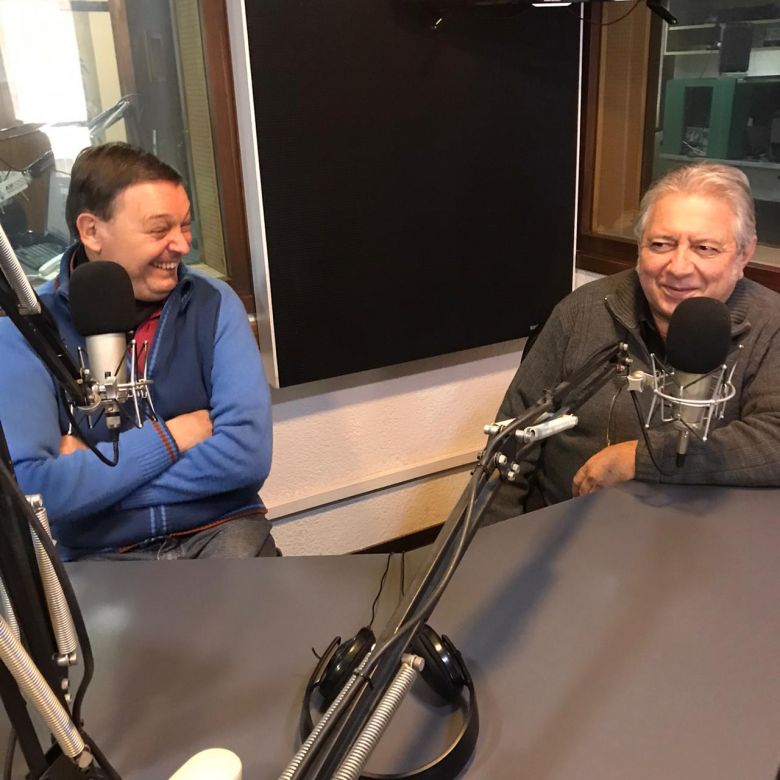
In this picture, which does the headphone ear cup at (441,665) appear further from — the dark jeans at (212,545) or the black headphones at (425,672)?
the dark jeans at (212,545)

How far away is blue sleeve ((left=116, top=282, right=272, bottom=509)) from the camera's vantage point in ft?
A: 4.92

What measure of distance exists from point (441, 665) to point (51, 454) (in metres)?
0.88

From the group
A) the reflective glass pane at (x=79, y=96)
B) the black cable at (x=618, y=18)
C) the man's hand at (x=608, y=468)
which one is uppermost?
the black cable at (x=618, y=18)

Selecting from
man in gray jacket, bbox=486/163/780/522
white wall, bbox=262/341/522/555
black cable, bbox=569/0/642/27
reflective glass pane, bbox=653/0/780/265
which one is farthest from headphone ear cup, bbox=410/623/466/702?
black cable, bbox=569/0/642/27

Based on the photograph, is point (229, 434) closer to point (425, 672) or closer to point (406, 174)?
point (425, 672)

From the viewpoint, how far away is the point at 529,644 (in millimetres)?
981

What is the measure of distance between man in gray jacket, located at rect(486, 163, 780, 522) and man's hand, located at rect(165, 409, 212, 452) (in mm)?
602

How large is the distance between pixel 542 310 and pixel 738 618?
1580 mm

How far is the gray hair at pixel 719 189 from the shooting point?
1542 mm

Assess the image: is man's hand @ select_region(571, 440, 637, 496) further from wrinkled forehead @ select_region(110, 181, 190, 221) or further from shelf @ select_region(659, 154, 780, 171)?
shelf @ select_region(659, 154, 780, 171)

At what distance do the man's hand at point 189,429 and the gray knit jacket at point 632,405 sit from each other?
1.95 ft

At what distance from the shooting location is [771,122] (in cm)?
216

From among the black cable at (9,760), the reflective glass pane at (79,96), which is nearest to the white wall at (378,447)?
the reflective glass pane at (79,96)

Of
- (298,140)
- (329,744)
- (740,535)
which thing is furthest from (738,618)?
(298,140)
